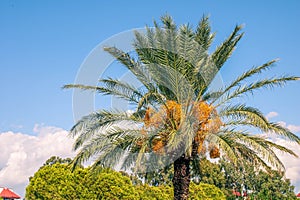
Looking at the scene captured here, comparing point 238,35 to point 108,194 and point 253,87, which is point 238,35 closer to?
point 253,87

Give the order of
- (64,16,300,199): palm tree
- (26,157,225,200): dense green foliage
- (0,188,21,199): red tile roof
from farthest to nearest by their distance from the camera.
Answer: (0,188,21,199): red tile roof, (26,157,225,200): dense green foliage, (64,16,300,199): palm tree

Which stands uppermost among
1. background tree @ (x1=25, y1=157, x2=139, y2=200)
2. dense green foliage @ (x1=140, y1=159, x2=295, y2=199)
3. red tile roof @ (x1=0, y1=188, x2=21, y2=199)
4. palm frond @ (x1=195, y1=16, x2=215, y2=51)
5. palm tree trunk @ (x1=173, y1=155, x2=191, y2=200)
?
dense green foliage @ (x1=140, y1=159, x2=295, y2=199)

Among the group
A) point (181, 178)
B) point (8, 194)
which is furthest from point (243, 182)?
point (181, 178)

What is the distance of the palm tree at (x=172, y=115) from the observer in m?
13.6

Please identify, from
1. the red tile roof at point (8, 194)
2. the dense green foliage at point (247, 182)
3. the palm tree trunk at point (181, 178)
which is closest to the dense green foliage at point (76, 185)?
the palm tree trunk at point (181, 178)

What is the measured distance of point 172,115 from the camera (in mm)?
13750

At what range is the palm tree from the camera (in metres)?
13.6

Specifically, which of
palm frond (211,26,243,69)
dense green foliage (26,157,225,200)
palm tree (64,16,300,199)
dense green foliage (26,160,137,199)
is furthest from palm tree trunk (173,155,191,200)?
dense green foliage (26,160,137,199)

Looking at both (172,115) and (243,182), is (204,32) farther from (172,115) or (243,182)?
(243,182)

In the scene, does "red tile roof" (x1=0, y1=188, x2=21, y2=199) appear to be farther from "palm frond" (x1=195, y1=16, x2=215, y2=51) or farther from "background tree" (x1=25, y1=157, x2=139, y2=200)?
"palm frond" (x1=195, y1=16, x2=215, y2=51)

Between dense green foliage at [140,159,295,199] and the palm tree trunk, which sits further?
dense green foliage at [140,159,295,199]

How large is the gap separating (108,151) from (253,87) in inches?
185

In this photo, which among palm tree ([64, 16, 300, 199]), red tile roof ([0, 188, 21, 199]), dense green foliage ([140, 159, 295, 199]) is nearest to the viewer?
palm tree ([64, 16, 300, 199])

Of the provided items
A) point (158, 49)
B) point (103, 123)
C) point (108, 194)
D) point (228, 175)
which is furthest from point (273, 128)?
point (228, 175)
